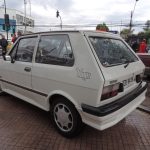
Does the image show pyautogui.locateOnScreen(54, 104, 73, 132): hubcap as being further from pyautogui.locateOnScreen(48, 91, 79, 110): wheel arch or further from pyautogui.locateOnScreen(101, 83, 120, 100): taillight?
pyautogui.locateOnScreen(101, 83, 120, 100): taillight

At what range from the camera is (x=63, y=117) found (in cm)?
341

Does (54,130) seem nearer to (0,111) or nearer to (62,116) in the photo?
(62,116)

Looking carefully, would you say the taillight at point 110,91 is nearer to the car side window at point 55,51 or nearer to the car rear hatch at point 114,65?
the car rear hatch at point 114,65

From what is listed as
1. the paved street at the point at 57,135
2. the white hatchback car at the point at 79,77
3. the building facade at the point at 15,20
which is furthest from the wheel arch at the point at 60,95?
the building facade at the point at 15,20

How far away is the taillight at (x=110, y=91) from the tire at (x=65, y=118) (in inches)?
23.2

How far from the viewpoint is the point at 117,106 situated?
3.01m

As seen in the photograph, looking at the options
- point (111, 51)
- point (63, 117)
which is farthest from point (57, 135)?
point (111, 51)

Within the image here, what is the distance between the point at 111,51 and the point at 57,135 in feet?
5.73

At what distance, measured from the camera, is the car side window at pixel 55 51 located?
127 inches

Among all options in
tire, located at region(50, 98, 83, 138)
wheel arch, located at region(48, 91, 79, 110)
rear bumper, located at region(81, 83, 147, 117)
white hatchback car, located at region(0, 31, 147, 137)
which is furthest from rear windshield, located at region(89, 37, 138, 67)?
tire, located at region(50, 98, 83, 138)

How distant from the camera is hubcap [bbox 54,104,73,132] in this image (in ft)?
10.9

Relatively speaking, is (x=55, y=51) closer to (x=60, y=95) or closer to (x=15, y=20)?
(x=60, y=95)

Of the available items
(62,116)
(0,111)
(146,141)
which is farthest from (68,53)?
(0,111)

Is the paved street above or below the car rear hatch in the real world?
below
